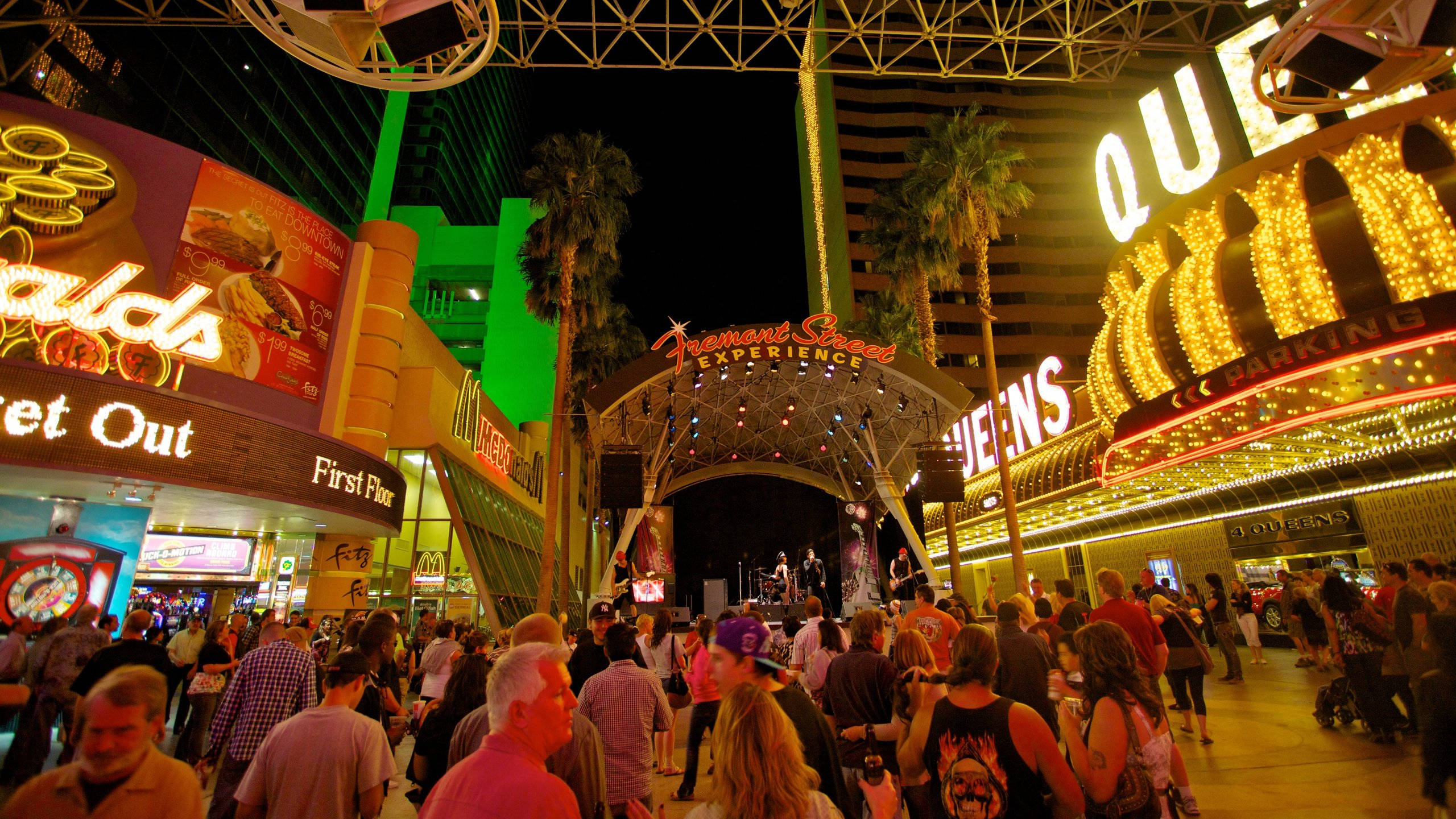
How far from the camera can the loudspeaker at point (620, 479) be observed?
20719mm

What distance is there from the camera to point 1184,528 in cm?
2078

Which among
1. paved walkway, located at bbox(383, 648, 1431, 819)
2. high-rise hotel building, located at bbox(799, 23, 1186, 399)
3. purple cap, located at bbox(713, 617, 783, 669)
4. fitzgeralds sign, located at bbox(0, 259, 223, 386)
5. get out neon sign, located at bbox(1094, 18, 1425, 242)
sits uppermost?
high-rise hotel building, located at bbox(799, 23, 1186, 399)

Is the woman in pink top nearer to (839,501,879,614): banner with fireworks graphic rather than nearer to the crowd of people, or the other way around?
the crowd of people

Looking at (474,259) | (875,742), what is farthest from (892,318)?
(875,742)

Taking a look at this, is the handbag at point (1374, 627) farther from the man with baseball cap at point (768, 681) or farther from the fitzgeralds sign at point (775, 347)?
the fitzgeralds sign at point (775, 347)

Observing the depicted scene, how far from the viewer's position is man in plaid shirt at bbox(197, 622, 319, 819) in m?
4.60

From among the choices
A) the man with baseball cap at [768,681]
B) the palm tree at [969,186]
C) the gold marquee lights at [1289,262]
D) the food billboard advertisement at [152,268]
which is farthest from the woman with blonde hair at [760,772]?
the palm tree at [969,186]

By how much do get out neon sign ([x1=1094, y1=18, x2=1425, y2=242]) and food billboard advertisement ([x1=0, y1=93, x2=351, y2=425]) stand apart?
20.2 meters

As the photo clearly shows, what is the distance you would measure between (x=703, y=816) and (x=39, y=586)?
602 inches

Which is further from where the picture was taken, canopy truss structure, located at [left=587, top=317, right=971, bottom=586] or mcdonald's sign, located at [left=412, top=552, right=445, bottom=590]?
canopy truss structure, located at [left=587, top=317, right=971, bottom=586]

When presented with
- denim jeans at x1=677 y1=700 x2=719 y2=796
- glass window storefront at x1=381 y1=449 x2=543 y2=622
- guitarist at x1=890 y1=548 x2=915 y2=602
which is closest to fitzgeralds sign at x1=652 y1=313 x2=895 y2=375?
glass window storefront at x1=381 y1=449 x2=543 y2=622

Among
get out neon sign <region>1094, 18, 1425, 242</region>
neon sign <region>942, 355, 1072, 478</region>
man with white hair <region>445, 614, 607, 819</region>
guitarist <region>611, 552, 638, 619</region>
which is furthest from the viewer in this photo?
guitarist <region>611, 552, 638, 619</region>

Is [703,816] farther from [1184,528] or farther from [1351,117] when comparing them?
[1184,528]

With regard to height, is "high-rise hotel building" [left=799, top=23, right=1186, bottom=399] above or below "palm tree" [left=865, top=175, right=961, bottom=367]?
above
